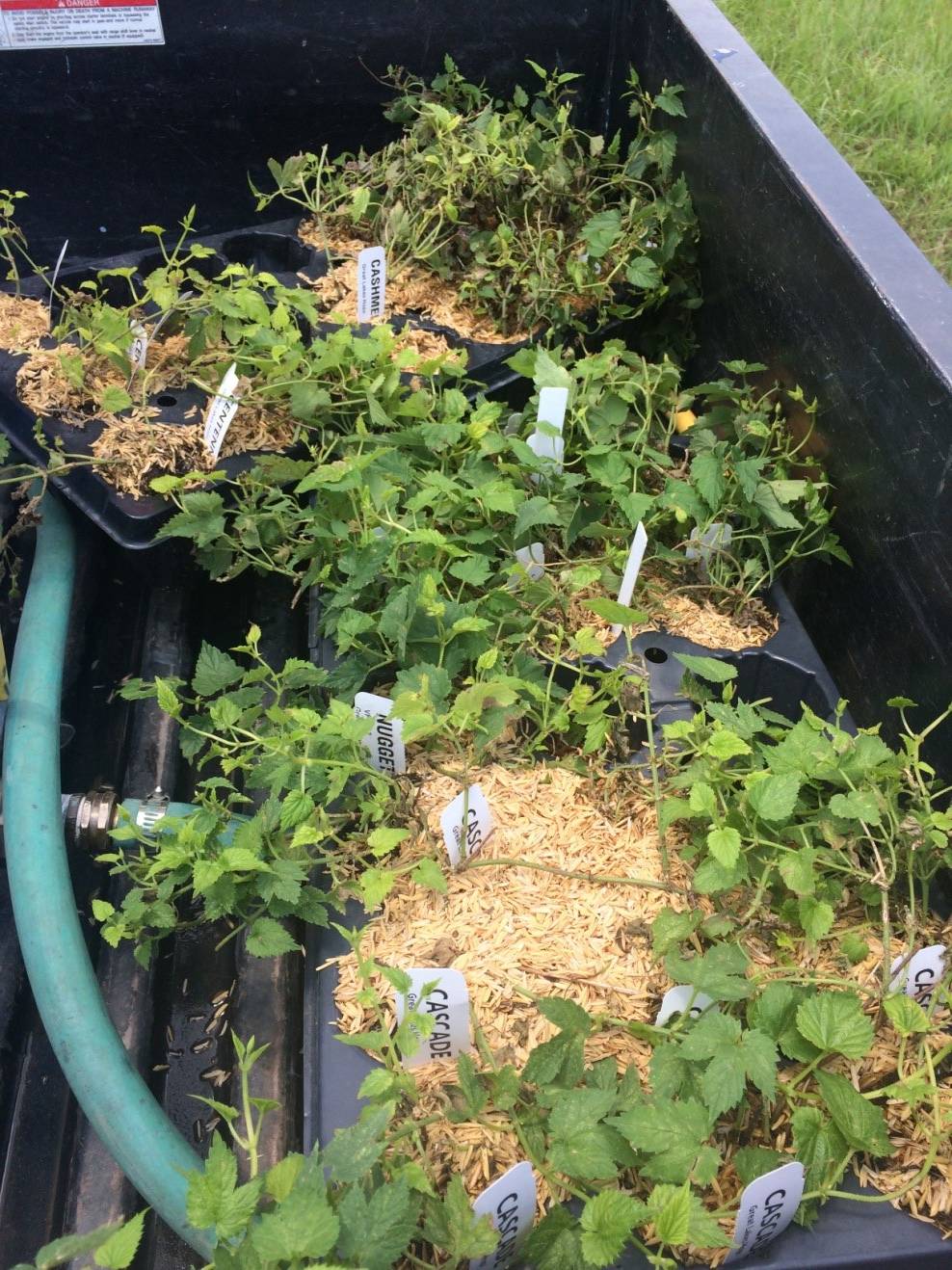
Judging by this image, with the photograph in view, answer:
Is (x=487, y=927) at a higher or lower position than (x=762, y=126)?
lower

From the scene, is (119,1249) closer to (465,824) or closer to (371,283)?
(465,824)

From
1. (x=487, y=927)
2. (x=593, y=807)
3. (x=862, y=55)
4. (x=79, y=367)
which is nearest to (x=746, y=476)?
(x=593, y=807)

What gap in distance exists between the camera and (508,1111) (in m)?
0.93

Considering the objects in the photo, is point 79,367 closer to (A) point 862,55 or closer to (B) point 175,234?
(B) point 175,234

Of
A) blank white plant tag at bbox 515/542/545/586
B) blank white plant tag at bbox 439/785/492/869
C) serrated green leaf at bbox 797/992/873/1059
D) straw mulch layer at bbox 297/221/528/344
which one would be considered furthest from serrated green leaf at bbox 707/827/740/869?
straw mulch layer at bbox 297/221/528/344

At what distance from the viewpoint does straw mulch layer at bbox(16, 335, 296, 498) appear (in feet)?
5.19

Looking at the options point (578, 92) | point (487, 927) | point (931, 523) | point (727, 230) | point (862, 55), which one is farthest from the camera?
point (862, 55)

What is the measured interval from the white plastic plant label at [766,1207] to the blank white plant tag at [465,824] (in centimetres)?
44

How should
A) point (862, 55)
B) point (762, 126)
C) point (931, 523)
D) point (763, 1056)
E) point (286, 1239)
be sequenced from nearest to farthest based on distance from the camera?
point (286, 1239), point (763, 1056), point (931, 523), point (762, 126), point (862, 55)

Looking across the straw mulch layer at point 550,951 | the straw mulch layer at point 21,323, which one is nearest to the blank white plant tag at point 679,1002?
the straw mulch layer at point 550,951

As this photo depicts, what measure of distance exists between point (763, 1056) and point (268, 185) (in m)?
2.09

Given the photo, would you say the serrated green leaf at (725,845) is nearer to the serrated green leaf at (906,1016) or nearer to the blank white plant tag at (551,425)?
the serrated green leaf at (906,1016)

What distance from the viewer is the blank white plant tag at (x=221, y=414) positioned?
158cm

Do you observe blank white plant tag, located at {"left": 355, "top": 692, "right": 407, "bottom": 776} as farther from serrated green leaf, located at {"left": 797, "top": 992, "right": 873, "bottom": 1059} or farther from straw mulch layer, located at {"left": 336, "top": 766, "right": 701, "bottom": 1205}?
serrated green leaf, located at {"left": 797, "top": 992, "right": 873, "bottom": 1059}
